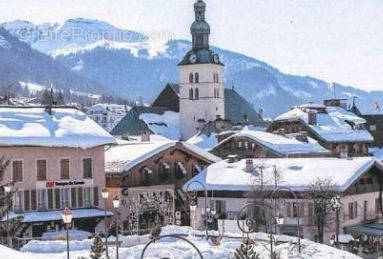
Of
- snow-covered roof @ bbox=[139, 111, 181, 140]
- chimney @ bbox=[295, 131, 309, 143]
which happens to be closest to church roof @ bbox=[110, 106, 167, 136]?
snow-covered roof @ bbox=[139, 111, 181, 140]

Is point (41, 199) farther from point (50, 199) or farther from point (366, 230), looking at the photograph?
point (366, 230)

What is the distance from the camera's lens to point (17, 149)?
49188mm

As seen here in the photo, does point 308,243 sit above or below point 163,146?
below

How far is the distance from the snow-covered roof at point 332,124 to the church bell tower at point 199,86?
33.2 meters

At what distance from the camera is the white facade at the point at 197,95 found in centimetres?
12281

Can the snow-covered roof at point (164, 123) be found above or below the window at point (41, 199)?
above

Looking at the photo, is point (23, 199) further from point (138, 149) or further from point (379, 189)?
point (379, 189)

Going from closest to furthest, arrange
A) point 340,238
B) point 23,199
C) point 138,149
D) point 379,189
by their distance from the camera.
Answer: point 340,238
point 23,199
point 379,189
point 138,149

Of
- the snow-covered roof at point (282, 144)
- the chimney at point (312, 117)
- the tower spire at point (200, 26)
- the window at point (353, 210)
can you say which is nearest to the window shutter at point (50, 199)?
the window at point (353, 210)

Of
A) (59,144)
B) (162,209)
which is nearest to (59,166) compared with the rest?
(59,144)

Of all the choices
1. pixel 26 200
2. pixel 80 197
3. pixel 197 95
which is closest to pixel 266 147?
pixel 80 197

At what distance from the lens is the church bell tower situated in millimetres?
122062

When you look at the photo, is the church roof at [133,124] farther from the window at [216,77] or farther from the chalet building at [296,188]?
the chalet building at [296,188]

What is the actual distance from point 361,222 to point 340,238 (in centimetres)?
430
